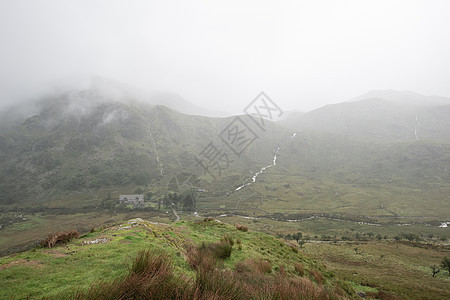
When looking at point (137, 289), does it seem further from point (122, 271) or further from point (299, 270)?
point (299, 270)

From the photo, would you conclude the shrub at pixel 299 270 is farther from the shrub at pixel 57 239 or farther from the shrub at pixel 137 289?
the shrub at pixel 57 239

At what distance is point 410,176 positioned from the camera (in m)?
114

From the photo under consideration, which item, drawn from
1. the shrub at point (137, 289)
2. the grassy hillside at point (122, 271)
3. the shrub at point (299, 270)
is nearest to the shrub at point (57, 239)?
the grassy hillside at point (122, 271)

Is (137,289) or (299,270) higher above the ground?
(137,289)

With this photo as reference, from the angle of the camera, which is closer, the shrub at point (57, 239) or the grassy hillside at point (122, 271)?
the grassy hillside at point (122, 271)

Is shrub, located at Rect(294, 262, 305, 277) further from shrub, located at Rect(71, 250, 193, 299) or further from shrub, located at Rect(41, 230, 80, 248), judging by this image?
shrub, located at Rect(41, 230, 80, 248)

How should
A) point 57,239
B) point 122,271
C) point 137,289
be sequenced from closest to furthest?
1. point 137,289
2. point 122,271
3. point 57,239

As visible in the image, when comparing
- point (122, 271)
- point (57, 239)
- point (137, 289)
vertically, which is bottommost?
point (57, 239)

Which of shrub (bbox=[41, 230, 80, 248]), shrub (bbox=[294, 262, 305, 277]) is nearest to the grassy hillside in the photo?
shrub (bbox=[294, 262, 305, 277])

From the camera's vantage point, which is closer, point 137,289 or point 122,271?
point 137,289

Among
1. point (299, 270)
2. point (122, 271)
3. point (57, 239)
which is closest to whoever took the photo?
point (122, 271)

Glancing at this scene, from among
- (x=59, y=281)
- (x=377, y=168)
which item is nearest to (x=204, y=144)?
(x=377, y=168)

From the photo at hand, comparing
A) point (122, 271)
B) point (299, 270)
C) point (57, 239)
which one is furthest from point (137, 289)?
point (299, 270)

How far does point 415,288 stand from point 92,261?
67.7 feet
